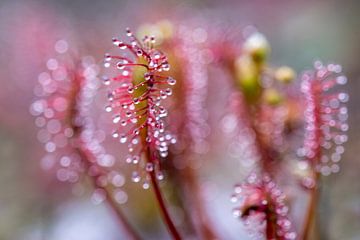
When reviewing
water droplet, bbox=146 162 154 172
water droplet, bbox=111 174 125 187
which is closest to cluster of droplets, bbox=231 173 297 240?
water droplet, bbox=146 162 154 172

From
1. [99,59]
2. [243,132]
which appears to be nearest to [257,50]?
[243,132]

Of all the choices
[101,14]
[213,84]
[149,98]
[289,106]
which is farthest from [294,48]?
[149,98]

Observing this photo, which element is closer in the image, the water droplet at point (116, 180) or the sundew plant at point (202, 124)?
the sundew plant at point (202, 124)

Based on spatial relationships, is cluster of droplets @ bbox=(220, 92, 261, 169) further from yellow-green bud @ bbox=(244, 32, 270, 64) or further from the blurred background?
the blurred background

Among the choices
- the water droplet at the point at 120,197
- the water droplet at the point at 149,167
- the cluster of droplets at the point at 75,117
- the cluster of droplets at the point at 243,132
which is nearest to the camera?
the water droplet at the point at 149,167

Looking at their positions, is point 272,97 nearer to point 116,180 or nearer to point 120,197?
point 116,180

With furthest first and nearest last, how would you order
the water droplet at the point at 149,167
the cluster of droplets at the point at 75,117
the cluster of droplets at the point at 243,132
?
the cluster of droplets at the point at 243,132 → the cluster of droplets at the point at 75,117 → the water droplet at the point at 149,167

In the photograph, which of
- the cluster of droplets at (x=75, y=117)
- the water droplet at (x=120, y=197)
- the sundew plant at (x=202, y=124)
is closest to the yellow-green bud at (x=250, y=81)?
the sundew plant at (x=202, y=124)

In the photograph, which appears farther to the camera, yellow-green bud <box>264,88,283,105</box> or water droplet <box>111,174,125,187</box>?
water droplet <box>111,174,125,187</box>

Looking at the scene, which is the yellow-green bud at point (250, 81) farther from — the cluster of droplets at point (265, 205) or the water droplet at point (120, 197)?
the water droplet at point (120, 197)
